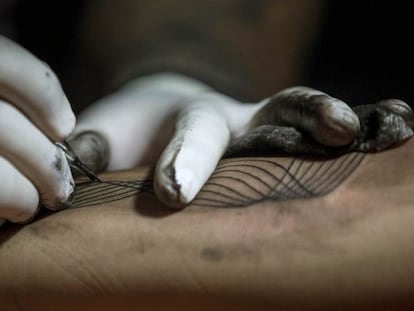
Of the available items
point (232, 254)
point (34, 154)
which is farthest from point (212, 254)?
point (34, 154)

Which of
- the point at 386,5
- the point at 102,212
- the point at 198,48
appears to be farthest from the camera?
the point at 198,48

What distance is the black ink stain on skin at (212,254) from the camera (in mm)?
724

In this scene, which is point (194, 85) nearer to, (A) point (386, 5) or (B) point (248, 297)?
(A) point (386, 5)

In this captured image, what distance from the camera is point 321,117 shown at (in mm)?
751

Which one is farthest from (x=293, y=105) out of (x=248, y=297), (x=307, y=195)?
(x=248, y=297)

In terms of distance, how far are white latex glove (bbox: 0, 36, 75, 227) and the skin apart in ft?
0.22

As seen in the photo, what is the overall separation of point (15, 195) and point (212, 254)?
24 centimetres

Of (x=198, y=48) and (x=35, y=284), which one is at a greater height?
(x=198, y=48)

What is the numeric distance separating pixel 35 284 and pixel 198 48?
731 mm

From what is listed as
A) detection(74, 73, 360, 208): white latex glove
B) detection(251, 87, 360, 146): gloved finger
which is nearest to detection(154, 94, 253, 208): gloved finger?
detection(74, 73, 360, 208): white latex glove

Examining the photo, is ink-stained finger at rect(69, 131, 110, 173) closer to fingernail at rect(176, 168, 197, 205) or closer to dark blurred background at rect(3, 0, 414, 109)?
fingernail at rect(176, 168, 197, 205)

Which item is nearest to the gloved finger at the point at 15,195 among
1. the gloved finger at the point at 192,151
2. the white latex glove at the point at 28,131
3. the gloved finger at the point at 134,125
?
the white latex glove at the point at 28,131

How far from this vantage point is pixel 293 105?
2.72 ft

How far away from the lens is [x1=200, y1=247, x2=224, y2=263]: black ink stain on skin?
72 centimetres
